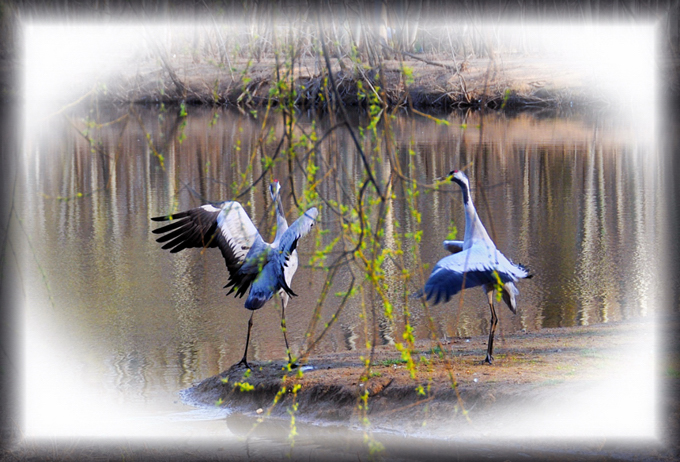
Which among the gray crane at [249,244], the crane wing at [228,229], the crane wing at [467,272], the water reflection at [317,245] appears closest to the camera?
the crane wing at [467,272]

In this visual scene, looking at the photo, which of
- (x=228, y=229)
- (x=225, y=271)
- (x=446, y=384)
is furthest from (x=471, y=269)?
(x=225, y=271)

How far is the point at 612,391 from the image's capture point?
5.09 m

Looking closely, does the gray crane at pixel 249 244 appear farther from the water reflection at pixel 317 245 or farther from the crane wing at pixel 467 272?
the crane wing at pixel 467 272

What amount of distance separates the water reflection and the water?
32 millimetres

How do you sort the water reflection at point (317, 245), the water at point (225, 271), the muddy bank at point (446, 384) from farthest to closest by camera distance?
1. the water reflection at point (317, 245)
2. the water at point (225, 271)
3. the muddy bank at point (446, 384)

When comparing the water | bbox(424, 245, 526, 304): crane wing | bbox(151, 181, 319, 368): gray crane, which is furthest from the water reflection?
bbox(151, 181, 319, 368): gray crane

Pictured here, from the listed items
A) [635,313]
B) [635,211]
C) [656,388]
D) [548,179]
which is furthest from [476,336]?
[548,179]

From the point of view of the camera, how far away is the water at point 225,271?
6.00 metres

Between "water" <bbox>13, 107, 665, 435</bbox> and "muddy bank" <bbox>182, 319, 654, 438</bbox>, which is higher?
"water" <bbox>13, 107, 665, 435</bbox>

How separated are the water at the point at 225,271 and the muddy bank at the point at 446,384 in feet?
1.15

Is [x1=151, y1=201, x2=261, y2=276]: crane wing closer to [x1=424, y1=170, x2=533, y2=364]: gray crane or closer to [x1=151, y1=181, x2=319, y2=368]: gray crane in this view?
[x1=151, y1=181, x2=319, y2=368]: gray crane

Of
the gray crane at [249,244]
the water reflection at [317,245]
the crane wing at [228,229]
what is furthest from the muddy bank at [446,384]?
the crane wing at [228,229]

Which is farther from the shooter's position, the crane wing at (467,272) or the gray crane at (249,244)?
the gray crane at (249,244)

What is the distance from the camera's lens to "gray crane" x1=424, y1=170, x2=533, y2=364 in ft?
18.2
